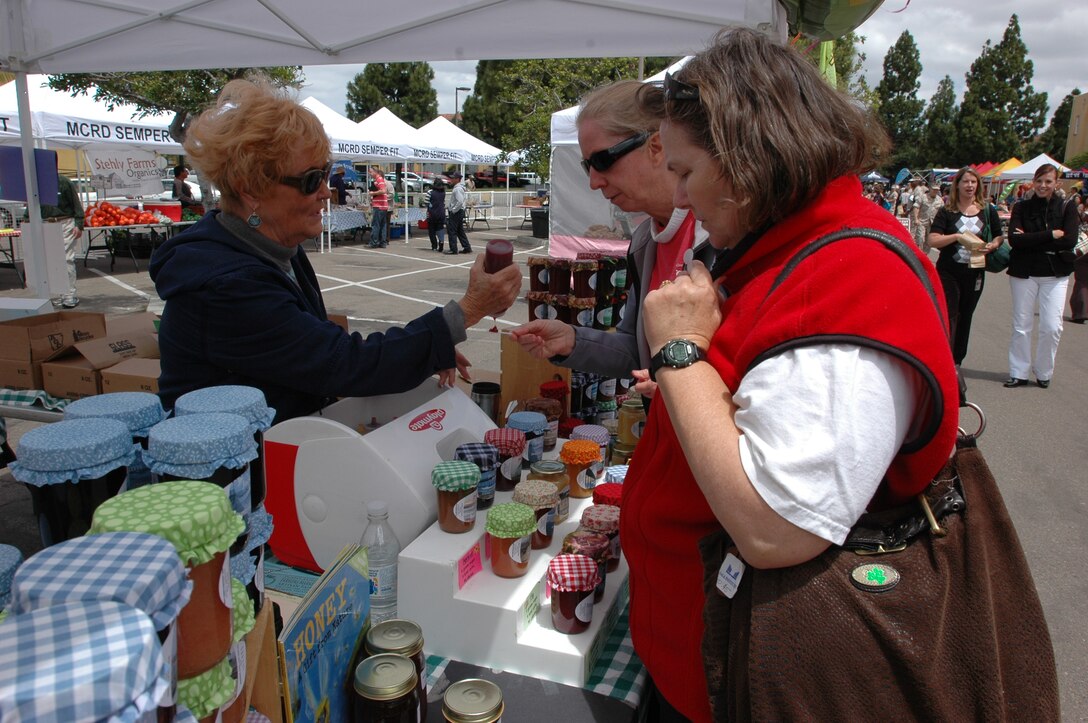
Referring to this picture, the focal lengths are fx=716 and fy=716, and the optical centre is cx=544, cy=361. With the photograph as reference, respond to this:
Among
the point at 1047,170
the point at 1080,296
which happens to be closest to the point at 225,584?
the point at 1047,170

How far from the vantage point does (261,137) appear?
1.90 m

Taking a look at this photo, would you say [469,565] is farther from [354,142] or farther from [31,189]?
[354,142]

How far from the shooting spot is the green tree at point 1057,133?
50.8 metres

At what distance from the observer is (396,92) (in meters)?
48.3

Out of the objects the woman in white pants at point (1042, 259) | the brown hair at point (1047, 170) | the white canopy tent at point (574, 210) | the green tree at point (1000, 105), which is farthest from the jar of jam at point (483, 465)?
the green tree at point (1000, 105)

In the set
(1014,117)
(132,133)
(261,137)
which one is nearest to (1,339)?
(261,137)

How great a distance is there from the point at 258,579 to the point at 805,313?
33.7 inches

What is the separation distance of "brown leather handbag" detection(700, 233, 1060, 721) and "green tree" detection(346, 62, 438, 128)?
49455mm

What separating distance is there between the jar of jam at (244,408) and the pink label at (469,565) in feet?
1.85

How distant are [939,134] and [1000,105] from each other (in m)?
4.28

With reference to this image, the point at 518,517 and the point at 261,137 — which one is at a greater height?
the point at 261,137

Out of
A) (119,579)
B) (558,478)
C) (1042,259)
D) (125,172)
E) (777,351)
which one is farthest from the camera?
(125,172)

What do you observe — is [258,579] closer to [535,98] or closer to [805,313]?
[805,313]

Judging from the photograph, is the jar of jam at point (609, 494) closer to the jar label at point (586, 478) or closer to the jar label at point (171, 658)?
the jar label at point (586, 478)
